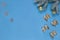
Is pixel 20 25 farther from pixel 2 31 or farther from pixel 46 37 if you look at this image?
pixel 46 37

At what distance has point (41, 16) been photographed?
67.7 inches

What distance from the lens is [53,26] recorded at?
169cm

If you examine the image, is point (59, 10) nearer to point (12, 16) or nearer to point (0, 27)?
point (12, 16)

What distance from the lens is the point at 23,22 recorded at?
5.72 ft

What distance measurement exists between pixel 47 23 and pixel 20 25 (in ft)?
1.02

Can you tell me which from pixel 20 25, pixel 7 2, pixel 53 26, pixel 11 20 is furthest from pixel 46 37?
pixel 7 2

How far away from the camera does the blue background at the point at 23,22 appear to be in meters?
1.71

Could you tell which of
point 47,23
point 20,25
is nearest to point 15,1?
point 20,25

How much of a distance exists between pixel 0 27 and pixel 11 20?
6.0 inches

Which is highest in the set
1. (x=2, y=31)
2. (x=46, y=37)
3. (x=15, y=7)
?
(x=15, y=7)

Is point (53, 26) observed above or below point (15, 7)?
below

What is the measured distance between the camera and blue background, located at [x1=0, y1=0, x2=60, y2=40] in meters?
1.71

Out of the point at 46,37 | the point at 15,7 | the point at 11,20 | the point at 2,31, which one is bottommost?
the point at 46,37

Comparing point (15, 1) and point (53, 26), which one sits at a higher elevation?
point (15, 1)
